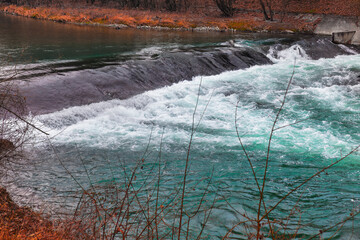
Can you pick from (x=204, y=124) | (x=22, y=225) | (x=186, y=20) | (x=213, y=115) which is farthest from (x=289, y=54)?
(x=22, y=225)

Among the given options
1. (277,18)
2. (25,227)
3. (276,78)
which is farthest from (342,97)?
(277,18)

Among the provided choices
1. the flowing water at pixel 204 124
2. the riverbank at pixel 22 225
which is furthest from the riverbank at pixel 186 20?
the riverbank at pixel 22 225

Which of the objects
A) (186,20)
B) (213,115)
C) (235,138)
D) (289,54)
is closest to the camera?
(235,138)

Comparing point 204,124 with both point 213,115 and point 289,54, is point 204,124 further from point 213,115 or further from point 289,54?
point 289,54

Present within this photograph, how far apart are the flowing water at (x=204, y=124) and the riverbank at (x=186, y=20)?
12.7m

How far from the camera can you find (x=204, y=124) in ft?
29.6

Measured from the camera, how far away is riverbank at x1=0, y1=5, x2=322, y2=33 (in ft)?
98.0

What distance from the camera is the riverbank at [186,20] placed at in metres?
29.9

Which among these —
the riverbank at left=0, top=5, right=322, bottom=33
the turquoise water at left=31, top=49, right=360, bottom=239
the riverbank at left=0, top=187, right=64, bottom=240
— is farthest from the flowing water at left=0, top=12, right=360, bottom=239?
the riverbank at left=0, top=5, right=322, bottom=33

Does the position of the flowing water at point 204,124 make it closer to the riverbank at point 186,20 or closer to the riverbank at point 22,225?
the riverbank at point 22,225

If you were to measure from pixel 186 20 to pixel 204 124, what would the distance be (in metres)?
24.8

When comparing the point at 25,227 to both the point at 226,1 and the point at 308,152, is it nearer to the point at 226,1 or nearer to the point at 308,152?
the point at 308,152

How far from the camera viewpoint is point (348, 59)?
19281 mm

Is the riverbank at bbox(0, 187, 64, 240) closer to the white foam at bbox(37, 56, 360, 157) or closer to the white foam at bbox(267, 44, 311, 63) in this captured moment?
the white foam at bbox(37, 56, 360, 157)
